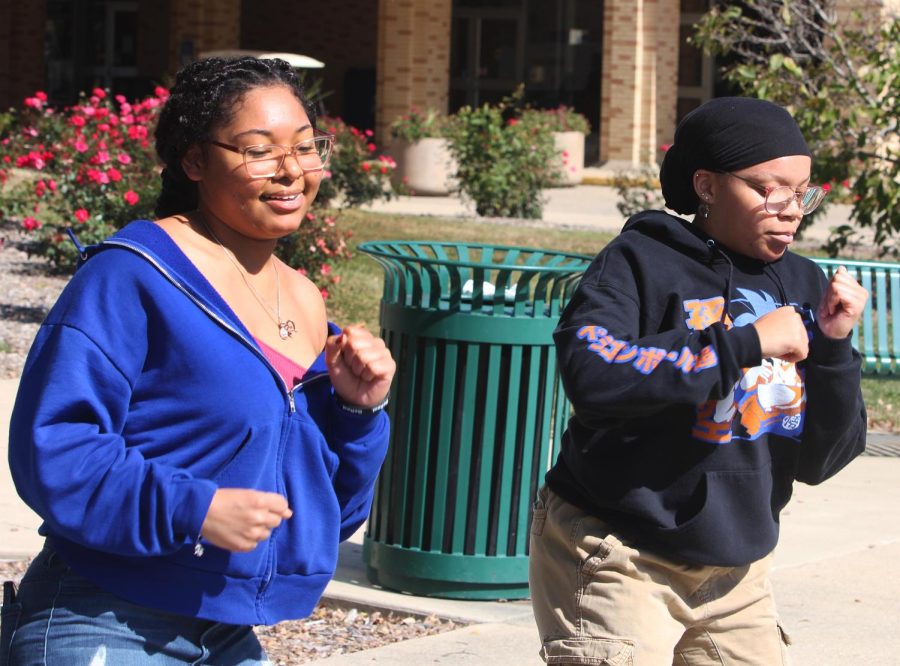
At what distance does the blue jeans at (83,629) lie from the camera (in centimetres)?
218

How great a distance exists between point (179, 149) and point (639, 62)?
22208mm

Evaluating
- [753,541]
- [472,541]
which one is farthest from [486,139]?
[753,541]

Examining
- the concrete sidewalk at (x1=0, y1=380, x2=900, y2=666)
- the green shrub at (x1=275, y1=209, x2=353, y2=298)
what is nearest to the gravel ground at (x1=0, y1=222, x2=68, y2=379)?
the green shrub at (x1=275, y1=209, x2=353, y2=298)

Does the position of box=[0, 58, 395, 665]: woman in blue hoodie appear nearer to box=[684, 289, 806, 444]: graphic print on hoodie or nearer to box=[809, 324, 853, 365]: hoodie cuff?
box=[684, 289, 806, 444]: graphic print on hoodie

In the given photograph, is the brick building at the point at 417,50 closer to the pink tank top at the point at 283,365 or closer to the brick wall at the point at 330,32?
the brick wall at the point at 330,32

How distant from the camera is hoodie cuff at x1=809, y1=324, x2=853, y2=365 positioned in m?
2.74

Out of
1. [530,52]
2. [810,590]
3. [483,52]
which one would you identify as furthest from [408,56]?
[810,590]

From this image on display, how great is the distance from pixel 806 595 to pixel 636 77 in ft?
64.2

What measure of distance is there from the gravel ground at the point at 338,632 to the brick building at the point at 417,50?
16.7 m

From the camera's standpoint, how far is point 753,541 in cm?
277

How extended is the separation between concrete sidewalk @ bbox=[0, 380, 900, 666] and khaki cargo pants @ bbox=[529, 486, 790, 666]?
1.48 metres

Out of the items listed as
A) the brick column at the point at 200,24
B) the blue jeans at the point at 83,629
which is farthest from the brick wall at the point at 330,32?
the blue jeans at the point at 83,629

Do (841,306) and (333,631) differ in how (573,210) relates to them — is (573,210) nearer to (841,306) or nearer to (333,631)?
(333,631)

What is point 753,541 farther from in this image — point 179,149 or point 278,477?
point 179,149
